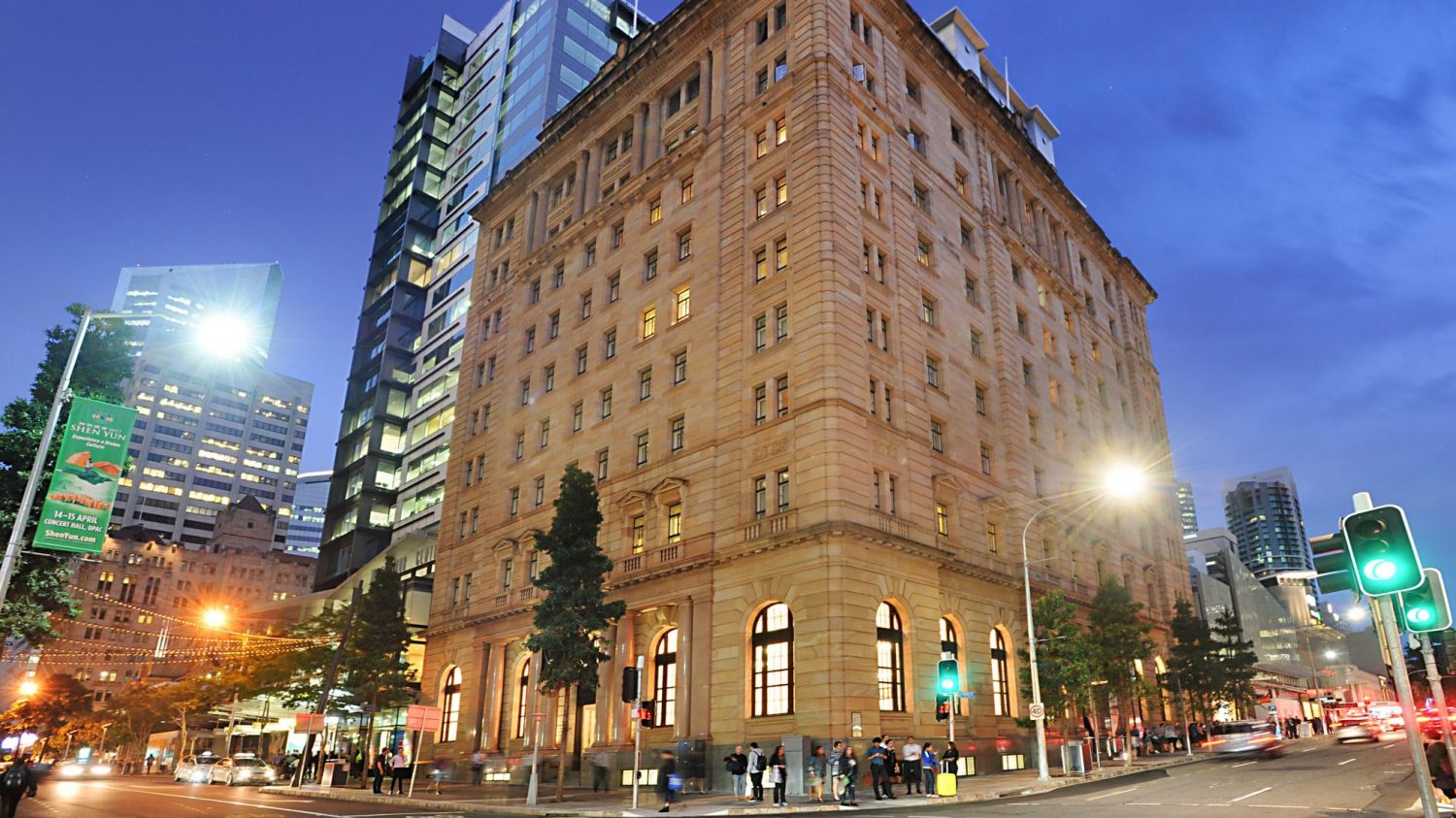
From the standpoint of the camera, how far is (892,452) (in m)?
40.8

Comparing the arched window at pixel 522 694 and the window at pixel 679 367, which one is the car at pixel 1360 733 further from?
the arched window at pixel 522 694

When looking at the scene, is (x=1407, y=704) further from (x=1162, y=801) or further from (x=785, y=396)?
(x=785, y=396)

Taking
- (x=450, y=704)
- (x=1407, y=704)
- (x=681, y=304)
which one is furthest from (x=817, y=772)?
(x=450, y=704)

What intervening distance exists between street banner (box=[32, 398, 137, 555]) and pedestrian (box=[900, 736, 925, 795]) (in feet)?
85.9

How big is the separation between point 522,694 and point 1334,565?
1821 inches

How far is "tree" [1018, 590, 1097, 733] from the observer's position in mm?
40844

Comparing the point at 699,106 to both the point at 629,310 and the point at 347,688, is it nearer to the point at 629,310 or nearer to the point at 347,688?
the point at 629,310

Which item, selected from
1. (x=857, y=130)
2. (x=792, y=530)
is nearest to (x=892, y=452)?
(x=792, y=530)

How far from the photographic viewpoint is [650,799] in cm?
3300

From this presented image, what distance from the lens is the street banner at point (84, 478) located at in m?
24.0

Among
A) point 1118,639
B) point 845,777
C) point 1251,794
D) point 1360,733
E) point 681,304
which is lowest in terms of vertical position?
point 1251,794

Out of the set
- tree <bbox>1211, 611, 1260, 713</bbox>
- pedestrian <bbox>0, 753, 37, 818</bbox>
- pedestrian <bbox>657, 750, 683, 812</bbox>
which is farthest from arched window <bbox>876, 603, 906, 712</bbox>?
tree <bbox>1211, 611, 1260, 713</bbox>

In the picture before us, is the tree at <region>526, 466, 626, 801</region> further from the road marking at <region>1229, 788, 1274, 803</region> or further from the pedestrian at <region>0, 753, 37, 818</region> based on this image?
the road marking at <region>1229, 788, 1274, 803</region>

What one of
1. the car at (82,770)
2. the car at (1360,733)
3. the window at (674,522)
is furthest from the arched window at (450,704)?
the car at (1360,733)
